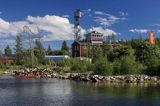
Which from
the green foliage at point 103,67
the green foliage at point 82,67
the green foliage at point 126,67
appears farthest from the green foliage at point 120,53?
the green foliage at point 126,67

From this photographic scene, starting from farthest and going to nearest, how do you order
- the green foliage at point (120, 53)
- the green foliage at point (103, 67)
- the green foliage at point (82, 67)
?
the green foliage at point (120, 53) < the green foliage at point (82, 67) < the green foliage at point (103, 67)

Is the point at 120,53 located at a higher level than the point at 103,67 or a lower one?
higher

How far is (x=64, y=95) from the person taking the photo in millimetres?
72250

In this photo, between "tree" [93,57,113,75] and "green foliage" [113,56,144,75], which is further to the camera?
"tree" [93,57,113,75]

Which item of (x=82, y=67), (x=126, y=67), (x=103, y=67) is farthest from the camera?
(x=82, y=67)

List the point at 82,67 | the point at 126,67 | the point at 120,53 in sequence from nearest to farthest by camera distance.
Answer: the point at 126,67, the point at 82,67, the point at 120,53

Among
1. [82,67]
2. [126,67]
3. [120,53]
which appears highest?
→ [120,53]

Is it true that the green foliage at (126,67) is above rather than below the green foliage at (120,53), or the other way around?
below

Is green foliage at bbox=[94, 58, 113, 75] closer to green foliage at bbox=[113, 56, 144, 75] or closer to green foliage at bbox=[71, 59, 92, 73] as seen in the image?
green foliage at bbox=[113, 56, 144, 75]

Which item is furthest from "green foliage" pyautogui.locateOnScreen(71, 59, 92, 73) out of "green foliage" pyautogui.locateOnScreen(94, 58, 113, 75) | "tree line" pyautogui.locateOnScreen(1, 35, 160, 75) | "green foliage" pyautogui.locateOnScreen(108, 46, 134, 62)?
"green foliage" pyautogui.locateOnScreen(94, 58, 113, 75)

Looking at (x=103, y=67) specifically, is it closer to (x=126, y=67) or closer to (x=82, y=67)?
(x=126, y=67)

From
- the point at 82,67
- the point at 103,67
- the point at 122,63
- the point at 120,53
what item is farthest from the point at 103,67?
the point at 120,53

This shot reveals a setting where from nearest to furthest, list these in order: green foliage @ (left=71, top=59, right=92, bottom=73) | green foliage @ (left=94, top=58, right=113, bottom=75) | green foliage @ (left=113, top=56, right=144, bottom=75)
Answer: green foliage @ (left=113, top=56, right=144, bottom=75) → green foliage @ (left=94, top=58, right=113, bottom=75) → green foliage @ (left=71, top=59, right=92, bottom=73)

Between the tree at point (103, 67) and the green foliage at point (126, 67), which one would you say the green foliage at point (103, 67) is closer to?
the tree at point (103, 67)
